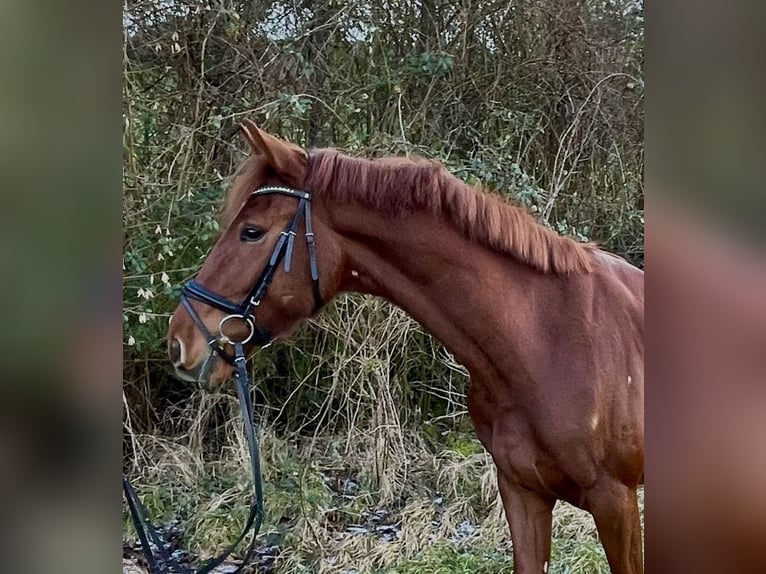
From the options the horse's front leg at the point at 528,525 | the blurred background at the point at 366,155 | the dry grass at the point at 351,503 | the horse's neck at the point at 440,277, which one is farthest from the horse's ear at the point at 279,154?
the horse's front leg at the point at 528,525

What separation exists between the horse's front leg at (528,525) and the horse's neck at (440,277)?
1.11 ft

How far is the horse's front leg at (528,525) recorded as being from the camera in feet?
4.99

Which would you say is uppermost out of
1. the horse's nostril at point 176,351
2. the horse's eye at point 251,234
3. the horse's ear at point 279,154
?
the horse's ear at point 279,154

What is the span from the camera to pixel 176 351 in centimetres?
139

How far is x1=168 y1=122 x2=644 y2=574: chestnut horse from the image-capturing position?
138cm

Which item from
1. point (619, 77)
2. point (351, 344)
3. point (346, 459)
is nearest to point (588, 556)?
point (346, 459)

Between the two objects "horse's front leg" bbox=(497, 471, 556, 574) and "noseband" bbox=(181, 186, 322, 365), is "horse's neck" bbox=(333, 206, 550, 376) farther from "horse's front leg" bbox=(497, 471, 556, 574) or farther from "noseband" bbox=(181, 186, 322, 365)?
"horse's front leg" bbox=(497, 471, 556, 574)

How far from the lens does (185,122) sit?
5.31ft

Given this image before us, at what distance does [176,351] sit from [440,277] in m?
0.60

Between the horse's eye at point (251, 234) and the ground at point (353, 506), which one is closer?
the horse's eye at point (251, 234)

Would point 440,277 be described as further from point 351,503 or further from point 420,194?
point 351,503

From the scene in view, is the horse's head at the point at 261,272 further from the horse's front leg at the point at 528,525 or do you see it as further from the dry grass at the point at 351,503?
the horse's front leg at the point at 528,525
